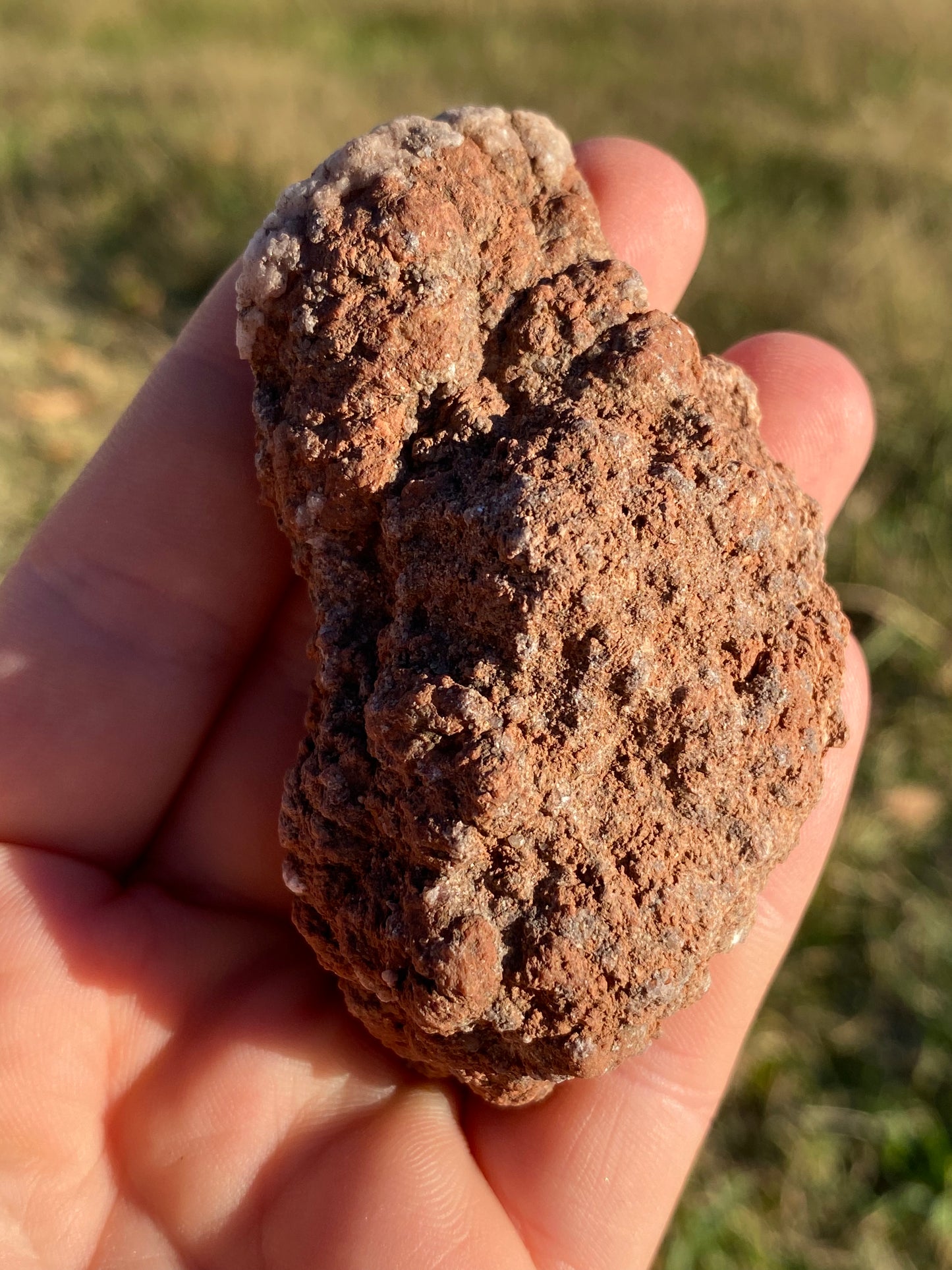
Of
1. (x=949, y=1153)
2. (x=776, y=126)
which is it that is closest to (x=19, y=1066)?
(x=949, y=1153)

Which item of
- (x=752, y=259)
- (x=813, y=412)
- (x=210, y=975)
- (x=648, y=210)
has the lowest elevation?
(x=210, y=975)

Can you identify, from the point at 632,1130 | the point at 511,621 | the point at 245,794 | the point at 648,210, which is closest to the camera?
the point at 511,621

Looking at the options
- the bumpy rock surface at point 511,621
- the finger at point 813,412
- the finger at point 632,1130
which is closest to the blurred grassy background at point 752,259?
the finger at point 632,1130

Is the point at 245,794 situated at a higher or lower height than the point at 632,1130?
higher

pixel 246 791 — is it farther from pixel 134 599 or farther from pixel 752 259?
pixel 752 259

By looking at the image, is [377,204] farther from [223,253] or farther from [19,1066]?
[223,253]

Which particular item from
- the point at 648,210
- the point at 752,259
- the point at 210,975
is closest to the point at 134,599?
the point at 210,975

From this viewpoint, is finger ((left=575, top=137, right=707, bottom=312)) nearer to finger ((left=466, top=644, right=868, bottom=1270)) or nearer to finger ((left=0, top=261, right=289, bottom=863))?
finger ((left=0, top=261, right=289, bottom=863))

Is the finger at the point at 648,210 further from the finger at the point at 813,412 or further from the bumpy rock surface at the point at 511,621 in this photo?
the bumpy rock surface at the point at 511,621
